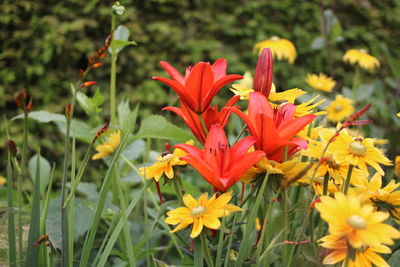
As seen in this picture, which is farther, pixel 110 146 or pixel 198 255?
pixel 110 146

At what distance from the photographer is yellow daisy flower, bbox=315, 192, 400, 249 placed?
37cm

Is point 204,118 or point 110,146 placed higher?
point 204,118

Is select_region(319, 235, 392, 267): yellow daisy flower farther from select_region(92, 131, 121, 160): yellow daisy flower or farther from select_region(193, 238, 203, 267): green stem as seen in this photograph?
select_region(92, 131, 121, 160): yellow daisy flower

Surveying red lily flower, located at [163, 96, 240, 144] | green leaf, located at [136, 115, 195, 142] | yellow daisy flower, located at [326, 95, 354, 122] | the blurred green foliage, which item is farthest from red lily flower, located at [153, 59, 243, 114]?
A: the blurred green foliage

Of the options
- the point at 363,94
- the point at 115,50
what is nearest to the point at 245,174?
the point at 115,50

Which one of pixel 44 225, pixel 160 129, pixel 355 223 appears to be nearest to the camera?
pixel 355 223

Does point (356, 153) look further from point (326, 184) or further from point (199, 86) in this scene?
point (199, 86)

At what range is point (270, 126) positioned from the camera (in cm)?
47

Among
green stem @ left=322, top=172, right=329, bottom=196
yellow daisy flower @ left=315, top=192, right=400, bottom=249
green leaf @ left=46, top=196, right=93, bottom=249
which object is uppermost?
yellow daisy flower @ left=315, top=192, right=400, bottom=249

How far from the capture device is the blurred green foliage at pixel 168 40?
1.76 meters

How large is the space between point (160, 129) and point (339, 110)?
766 mm

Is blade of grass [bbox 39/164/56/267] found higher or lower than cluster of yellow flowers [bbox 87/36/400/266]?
lower

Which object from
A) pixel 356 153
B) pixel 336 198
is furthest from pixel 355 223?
pixel 356 153

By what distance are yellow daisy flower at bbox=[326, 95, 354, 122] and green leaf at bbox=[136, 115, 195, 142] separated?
686 mm
